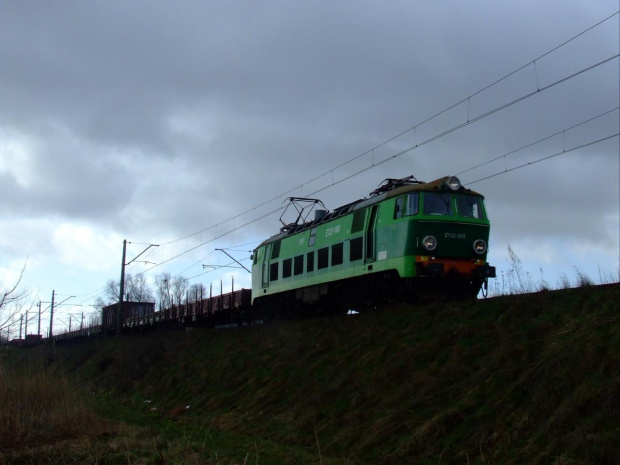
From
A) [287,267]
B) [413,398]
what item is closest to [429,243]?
[413,398]

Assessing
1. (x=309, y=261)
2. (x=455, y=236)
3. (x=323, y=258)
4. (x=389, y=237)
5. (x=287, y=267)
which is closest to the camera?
(x=455, y=236)

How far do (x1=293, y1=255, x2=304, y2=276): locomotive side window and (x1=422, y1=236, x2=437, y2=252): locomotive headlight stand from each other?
7.18m

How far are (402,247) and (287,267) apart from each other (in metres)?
8.37

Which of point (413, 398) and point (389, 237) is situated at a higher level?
point (389, 237)

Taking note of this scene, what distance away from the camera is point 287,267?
24.9 m

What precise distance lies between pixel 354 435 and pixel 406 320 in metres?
4.46

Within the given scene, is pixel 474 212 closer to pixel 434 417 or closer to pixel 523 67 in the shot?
pixel 523 67

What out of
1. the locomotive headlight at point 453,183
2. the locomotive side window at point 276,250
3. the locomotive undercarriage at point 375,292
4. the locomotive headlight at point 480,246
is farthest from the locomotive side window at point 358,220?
the locomotive side window at point 276,250

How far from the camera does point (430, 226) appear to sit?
Answer: 17.4 m

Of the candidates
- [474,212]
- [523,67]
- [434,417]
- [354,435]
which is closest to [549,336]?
[434,417]

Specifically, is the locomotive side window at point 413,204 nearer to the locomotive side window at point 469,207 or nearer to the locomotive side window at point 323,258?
the locomotive side window at point 469,207

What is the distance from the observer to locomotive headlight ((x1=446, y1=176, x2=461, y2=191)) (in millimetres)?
18172

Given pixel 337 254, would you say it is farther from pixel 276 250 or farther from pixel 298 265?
pixel 276 250

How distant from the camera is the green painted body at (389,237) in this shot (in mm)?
17281
